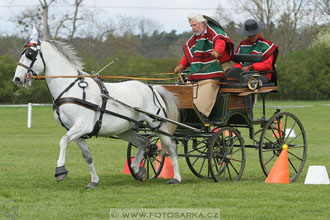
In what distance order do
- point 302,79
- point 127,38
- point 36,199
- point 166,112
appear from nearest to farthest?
point 36,199
point 166,112
point 302,79
point 127,38

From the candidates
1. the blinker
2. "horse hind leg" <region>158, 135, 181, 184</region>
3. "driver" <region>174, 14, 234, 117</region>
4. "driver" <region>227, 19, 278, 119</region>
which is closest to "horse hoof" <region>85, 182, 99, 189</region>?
"horse hind leg" <region>158, 135, 181, 184</region>

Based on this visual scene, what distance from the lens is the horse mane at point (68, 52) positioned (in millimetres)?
8250

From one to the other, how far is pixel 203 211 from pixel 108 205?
42.9 inches

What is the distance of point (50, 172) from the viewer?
10.3 metres

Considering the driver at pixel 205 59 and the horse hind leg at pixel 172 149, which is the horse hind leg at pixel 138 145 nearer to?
the horse hind leg at pixel 172 149

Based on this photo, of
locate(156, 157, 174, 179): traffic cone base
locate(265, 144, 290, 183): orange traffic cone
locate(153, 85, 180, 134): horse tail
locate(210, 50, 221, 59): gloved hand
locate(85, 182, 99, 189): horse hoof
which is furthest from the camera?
locate(156, 157, 174, 179): traffic cone base

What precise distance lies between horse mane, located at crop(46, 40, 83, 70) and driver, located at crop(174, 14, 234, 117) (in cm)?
177

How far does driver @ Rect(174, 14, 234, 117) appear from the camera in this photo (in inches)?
352

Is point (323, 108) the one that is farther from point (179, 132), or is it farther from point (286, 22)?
point (179, 132)

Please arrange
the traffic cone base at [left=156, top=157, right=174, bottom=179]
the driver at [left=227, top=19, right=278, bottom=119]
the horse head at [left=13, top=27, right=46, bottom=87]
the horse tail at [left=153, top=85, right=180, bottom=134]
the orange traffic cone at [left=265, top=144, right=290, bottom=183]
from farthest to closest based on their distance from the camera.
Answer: the traffic cone base at [left=156, top=157, right=174, bottom=179], the driver at [left=227, top=19, right=278, bottom=119], the orange traffic cone at [left=265, top=144, right=290, bottom=183], the horse tail at [left=153, top=85, right=180, bottom=134], the horse head at [left=13, top=27, right=46, bottom=87]

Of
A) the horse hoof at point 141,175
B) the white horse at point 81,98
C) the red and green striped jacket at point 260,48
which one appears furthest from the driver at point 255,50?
the horse hoof at point 141,175

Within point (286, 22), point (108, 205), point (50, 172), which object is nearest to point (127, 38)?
point (286, 22)

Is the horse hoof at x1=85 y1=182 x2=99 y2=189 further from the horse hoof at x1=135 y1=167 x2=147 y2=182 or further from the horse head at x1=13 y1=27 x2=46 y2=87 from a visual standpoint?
the horse head at x1=13 y1=27 x2=46 y2=87

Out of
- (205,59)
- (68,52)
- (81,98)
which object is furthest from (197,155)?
(68,52)
